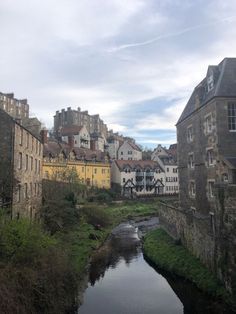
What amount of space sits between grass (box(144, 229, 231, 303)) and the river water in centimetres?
56

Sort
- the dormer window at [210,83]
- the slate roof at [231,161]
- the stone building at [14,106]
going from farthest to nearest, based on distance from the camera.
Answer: the stone building at [14,106], the dormer window at [210,83], the slate roof at [231,161]

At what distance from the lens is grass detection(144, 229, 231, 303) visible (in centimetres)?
2239

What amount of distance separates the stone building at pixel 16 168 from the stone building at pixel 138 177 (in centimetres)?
4633

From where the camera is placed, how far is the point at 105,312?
21.2m

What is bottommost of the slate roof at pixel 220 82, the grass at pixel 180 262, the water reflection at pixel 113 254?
the water reflection at pixel 113 254

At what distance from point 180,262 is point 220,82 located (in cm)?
1539

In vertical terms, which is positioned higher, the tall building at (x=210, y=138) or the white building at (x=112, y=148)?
the white building at (x=112, y=148)

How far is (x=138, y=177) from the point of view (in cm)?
8450

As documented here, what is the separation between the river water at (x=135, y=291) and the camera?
21.5 m

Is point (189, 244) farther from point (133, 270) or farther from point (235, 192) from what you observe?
point (235, 192)

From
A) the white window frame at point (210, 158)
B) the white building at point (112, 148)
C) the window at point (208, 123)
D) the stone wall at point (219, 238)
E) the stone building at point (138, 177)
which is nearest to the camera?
the stone wall at point (219, 238)

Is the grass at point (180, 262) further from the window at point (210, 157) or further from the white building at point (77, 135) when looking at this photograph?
the white building at point (77, 135)

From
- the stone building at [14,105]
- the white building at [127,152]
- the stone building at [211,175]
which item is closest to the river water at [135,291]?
the stone building at [211,175]

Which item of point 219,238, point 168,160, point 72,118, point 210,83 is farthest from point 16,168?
point 72,118
